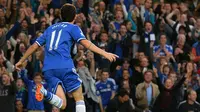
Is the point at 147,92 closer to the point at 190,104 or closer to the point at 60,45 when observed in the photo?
the point at 190,104

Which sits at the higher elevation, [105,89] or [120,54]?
[120,54]

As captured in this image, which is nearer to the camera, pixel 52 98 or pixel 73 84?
pixel 52 98

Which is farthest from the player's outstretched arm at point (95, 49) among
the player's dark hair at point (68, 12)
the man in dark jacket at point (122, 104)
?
the man in dark jacket at point (122, 104)

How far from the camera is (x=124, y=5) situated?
24.6m

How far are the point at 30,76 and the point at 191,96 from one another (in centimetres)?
419

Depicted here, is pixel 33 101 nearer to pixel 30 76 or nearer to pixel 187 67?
pixel 30 76

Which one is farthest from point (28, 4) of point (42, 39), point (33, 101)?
point (42, 39)

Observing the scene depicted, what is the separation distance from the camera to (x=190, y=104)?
19906 millimetres

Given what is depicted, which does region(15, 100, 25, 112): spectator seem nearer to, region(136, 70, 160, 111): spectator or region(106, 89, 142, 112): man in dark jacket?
region(106, 89, 142, 112): man in dark jacket

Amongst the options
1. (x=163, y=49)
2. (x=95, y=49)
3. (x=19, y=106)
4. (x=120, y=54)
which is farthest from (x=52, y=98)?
(x=163, y=49)

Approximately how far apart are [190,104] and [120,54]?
11.0 ft

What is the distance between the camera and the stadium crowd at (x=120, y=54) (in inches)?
792

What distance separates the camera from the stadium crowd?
2011cm

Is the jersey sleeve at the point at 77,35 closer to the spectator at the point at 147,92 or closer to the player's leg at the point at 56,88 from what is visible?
the player's leg at the point at 56,88
